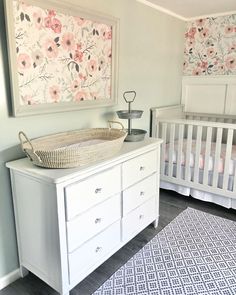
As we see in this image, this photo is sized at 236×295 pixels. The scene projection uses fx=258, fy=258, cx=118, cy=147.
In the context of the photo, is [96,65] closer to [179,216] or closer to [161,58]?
[161,58]

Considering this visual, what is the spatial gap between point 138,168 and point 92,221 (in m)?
0.54

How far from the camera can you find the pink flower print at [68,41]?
176cm

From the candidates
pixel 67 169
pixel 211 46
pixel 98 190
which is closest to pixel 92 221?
pixel 98 190

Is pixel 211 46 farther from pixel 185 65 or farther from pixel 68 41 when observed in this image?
pixel 68 41

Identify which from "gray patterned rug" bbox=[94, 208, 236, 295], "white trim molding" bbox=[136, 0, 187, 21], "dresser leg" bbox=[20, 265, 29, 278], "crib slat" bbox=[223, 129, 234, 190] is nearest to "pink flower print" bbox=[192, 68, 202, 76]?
"white trim molding" bbox=[136, 0, 187, 21]

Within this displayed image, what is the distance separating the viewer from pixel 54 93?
5.79ft

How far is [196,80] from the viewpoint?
333 centimetres

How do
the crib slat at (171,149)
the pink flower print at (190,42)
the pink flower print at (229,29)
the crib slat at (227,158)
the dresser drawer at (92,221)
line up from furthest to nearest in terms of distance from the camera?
the pink flower print at (190,42)
the pink flower print at (229,29)
the crib slat at (171,149)
the crib slat at (227,158)
the dresser drawer at (92,221)

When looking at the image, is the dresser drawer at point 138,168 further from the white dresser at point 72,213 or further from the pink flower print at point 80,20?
the pink flower print at point 80,20

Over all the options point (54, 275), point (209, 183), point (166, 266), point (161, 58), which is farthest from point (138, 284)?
point (161, 58)

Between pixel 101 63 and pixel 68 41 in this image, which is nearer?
pixel 68 41

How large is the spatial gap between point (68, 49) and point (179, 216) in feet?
5.86

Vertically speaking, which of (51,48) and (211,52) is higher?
(211,52)

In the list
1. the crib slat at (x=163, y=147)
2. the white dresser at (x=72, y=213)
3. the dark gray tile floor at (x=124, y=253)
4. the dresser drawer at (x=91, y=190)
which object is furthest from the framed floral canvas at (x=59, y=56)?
the dark gray tile floor at (x=124, y=253)
